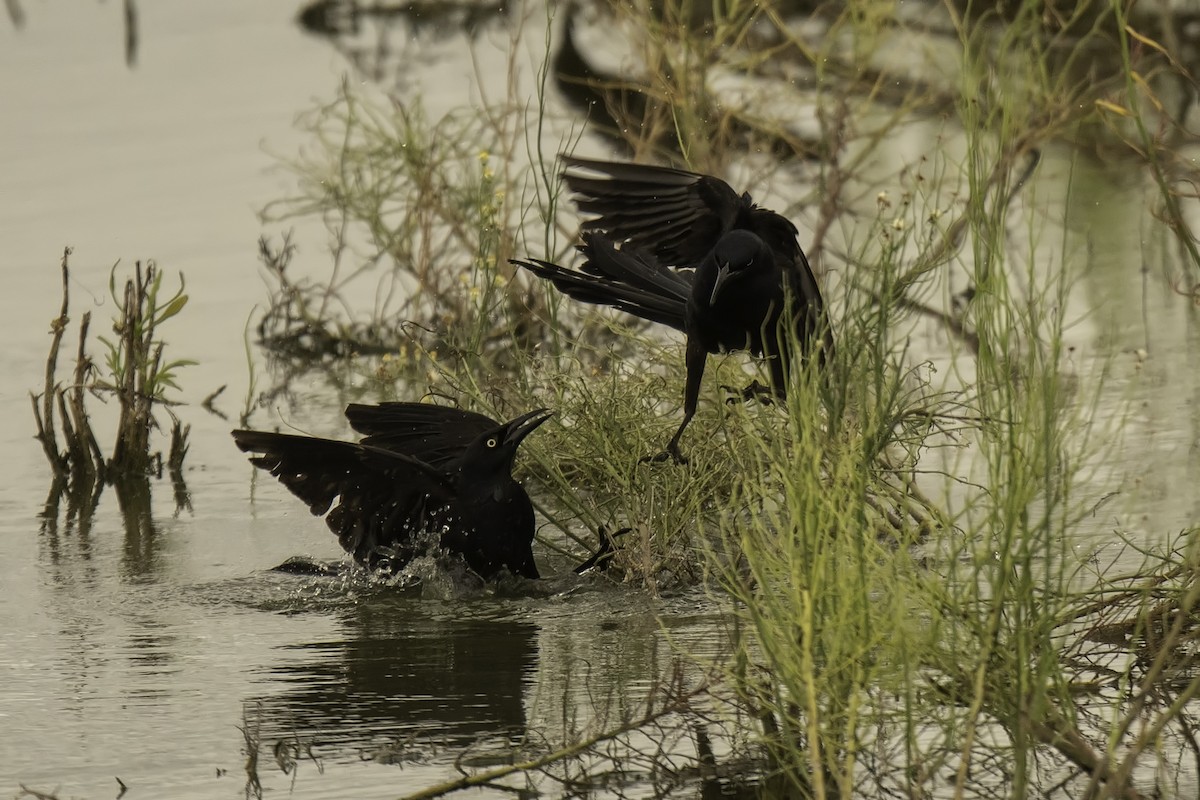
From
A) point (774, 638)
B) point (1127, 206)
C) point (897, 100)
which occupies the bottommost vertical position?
point (774, 638)

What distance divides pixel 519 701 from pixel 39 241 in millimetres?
7522

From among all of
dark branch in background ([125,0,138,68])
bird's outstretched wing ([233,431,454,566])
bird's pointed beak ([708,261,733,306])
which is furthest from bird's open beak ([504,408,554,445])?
dark branch in background ([125,0,138,68])

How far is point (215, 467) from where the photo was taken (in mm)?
8812

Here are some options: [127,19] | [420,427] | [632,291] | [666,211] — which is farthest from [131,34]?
[632,291]

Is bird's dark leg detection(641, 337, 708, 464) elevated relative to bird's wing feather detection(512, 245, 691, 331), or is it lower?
lower

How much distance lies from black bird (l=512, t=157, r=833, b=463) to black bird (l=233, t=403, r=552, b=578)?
52 centimetres

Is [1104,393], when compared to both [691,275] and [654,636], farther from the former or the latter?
[654,636]

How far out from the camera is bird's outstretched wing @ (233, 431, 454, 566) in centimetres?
675

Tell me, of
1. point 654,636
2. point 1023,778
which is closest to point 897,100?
point 654,636

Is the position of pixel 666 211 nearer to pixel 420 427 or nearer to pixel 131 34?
pixel 420 427

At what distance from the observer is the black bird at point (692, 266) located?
6227 millimetres

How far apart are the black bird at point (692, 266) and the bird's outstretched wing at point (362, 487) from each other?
0.79 meters

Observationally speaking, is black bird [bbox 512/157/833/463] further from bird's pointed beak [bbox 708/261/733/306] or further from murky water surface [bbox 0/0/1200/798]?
murky water surface [bbox 0/0/1200/798]

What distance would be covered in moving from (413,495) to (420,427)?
44 cm
